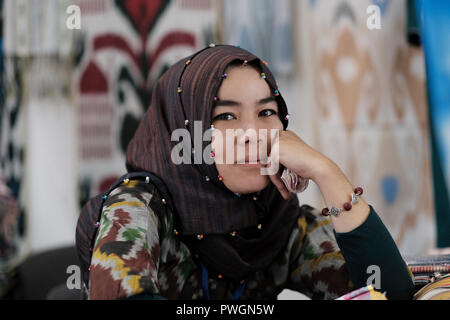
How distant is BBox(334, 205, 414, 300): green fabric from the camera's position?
88 cm

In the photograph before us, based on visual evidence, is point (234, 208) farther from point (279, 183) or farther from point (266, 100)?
point (266, 100)

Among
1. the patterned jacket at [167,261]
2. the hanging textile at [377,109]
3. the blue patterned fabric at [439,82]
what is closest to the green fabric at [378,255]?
the patterned jacket at [167,261]

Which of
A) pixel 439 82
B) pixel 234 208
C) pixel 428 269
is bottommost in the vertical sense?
pixel 428 269

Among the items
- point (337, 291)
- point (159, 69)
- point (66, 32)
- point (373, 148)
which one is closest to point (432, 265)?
point (337, 291)

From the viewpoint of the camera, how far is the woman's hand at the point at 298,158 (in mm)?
883

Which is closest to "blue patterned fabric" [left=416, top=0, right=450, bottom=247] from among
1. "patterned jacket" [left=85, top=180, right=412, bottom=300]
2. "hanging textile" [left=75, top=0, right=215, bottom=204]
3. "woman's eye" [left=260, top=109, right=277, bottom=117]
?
"hanging textile" [left=75, top=0, right=215, bottom=204]

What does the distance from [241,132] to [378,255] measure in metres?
0.34

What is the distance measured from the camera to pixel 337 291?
1001 mm

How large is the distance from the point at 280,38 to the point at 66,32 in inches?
40.5

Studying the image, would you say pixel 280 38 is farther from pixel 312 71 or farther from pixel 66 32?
pixel 66 32

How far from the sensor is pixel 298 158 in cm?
89

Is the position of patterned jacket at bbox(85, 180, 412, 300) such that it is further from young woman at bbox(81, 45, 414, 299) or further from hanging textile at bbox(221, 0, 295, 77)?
hanging textile at bbox(221, 0, 295, 77)
